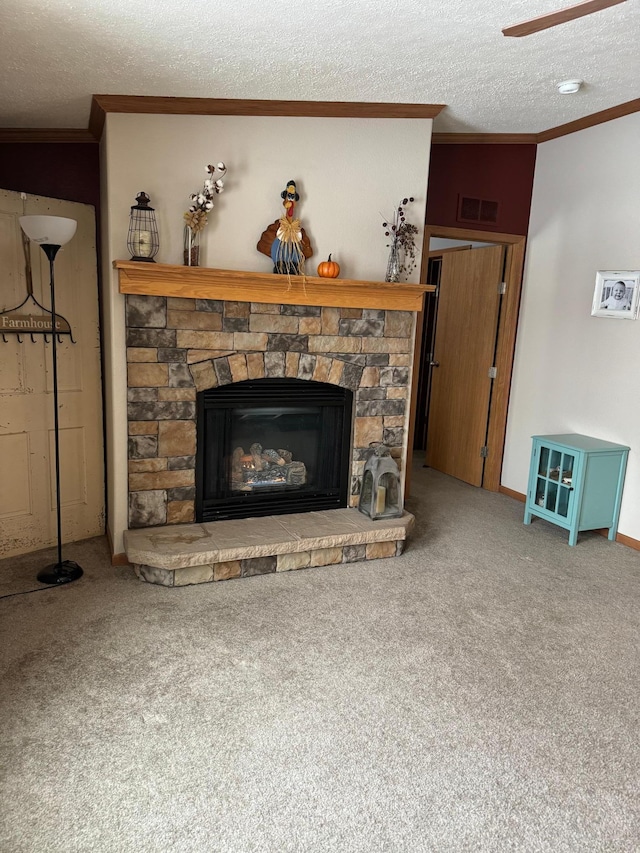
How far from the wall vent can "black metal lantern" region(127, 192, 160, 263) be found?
2.35 metres

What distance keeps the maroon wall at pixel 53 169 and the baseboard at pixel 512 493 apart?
11.8ft

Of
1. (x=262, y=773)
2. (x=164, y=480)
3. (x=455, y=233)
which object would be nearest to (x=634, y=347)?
(x=455, y=233)

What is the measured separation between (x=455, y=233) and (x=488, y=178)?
0.47 metres

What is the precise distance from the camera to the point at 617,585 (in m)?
3.41

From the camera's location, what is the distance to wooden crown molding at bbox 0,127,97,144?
3470 millimetres

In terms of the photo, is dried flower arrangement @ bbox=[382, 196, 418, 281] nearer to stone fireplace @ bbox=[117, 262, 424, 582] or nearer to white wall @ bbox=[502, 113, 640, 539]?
stone fireplace @ bbox=[117, 262, 424, 582]

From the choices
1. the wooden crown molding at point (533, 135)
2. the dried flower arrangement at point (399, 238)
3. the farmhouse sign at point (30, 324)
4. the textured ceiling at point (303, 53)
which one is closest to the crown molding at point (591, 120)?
the wooden crown molding at point (533, 135)

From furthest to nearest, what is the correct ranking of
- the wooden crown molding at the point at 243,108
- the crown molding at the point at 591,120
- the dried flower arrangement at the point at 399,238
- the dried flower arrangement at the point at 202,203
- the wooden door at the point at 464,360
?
the wooden door at the point at 464,360, the crown molding at the point at 591,120, the dried flower arrangement at the point at 399,238, the dried flower arrangement at the point at 202,203, the wooden crown molding at the point at 243,108

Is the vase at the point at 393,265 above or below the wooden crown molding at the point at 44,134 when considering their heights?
below

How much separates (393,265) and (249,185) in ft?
3.05

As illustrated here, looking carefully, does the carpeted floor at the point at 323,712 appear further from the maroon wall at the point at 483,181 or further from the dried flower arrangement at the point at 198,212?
the maroon wall at the point at 483,181

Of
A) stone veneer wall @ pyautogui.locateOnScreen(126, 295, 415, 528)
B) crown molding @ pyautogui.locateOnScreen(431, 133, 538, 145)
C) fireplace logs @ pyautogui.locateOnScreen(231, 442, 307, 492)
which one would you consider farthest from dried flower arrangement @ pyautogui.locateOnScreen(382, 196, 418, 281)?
fireplace logs @ pyautogui.locateOnScreen(231, 442, 307, 492)

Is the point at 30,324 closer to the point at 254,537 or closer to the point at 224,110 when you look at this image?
the point at 224,110

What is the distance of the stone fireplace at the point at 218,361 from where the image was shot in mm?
3252
